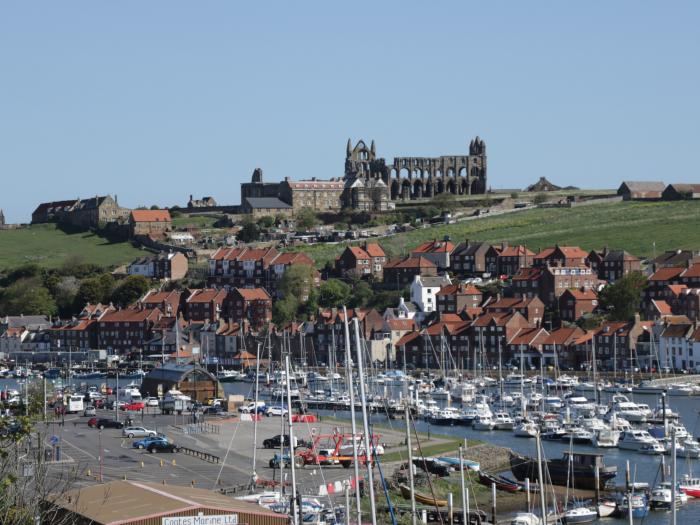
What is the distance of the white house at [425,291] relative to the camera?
95631 mm

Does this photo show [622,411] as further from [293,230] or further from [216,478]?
[293,230]

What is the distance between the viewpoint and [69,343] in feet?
338

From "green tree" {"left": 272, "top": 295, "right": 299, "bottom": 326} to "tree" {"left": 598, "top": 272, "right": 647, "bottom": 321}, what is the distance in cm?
2104

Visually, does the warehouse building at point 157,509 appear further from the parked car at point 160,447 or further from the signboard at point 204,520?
the parked car at point 160,447

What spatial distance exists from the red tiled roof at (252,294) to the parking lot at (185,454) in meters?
38.3

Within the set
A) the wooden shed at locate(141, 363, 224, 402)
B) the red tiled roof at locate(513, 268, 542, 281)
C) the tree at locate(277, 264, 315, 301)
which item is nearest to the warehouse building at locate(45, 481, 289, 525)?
the wooden shed at locate(141, 363, 224, 402)

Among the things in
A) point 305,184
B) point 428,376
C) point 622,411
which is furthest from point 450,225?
point 622,411

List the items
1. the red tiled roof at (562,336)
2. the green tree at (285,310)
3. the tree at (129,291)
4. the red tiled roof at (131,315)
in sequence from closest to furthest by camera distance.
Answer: the red tiled roof at (562,336), the green tree at (285,310), the red tiled roof at (131,315), the tree at (129,291)

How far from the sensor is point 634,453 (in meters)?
50.8

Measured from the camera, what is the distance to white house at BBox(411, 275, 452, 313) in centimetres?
9563

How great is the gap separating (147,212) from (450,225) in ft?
89.8

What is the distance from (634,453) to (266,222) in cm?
8750

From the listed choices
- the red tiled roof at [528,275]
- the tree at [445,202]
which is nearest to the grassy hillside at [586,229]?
the tree at [445,202]

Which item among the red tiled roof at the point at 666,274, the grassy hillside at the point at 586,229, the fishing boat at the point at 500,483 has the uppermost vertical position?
the grassy hillside at the point at 586,229
